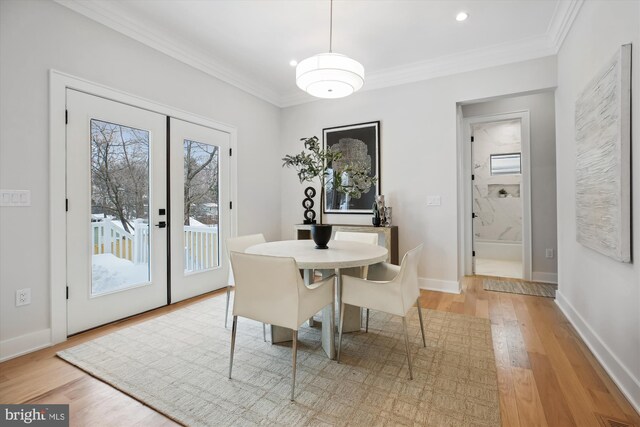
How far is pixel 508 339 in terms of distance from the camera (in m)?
2.29

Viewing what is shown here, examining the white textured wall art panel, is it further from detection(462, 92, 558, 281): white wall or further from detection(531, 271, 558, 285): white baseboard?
detection(531, 271, 558, 285): white baseboard

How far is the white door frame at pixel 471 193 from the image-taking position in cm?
402

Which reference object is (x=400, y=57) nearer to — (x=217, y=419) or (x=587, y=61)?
(x=587, y=61)

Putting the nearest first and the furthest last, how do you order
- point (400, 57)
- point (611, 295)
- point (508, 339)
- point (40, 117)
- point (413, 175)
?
1. point (611, 295)
2. point (40, 117)
3. point (508, 339)
4. point (400, 57)
5. point (413, 175)

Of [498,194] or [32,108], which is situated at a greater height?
[32,108]

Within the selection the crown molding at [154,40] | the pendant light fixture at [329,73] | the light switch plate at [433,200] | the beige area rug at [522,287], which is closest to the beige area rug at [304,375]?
the beige area rug at [522,287]

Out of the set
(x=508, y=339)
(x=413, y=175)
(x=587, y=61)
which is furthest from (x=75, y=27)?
(x=508, y=339)

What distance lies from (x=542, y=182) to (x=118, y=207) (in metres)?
4.95

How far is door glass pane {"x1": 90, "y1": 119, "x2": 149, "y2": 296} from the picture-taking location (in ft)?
8.14

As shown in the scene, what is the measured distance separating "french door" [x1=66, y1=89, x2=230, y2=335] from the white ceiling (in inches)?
31.1

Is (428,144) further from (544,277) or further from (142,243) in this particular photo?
(142,243)

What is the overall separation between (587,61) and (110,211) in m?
3.96

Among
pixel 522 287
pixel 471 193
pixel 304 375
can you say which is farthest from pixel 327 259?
pixel 471 193

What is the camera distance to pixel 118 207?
263 cm
